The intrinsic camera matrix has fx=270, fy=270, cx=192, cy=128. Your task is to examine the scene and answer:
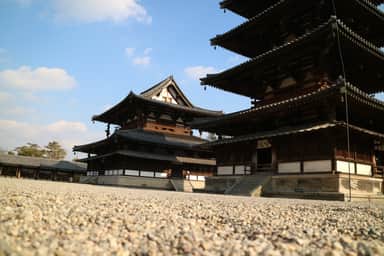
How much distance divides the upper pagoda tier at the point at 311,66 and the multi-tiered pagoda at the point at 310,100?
0.15 ft

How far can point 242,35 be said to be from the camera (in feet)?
54.6

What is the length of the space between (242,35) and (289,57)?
420cm

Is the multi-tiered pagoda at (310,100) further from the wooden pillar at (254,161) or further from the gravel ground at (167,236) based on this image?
the gravel ground at (167,236)

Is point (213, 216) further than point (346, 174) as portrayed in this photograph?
No

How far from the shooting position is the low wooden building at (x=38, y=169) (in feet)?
123

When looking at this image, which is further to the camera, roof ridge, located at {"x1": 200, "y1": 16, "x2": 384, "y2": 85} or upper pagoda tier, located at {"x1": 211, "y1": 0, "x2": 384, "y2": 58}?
upper pagoda tier, located at {"x1": 211, "y1": 0, "x2": 384, "y2": 58}

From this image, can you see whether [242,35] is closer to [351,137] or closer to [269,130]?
[269,130]

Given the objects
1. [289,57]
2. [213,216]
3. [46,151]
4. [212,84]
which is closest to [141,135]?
[212,84]

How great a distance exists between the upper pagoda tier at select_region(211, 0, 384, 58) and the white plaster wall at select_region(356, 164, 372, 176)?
23.9ft

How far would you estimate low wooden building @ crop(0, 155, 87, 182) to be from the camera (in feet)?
123

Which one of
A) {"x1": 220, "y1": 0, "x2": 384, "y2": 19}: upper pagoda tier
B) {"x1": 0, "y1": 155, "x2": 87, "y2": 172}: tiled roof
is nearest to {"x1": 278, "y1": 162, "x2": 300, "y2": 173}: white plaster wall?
{"x1": 220, "y1": 0, "x2": 384, "y2": 19}: upper pagoda tier

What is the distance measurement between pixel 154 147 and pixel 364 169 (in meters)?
17.9

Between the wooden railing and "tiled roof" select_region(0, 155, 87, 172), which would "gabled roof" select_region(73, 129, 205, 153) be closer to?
the wooden railing

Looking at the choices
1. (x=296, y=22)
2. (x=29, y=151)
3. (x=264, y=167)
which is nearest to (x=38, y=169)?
(x=29, y=151)
